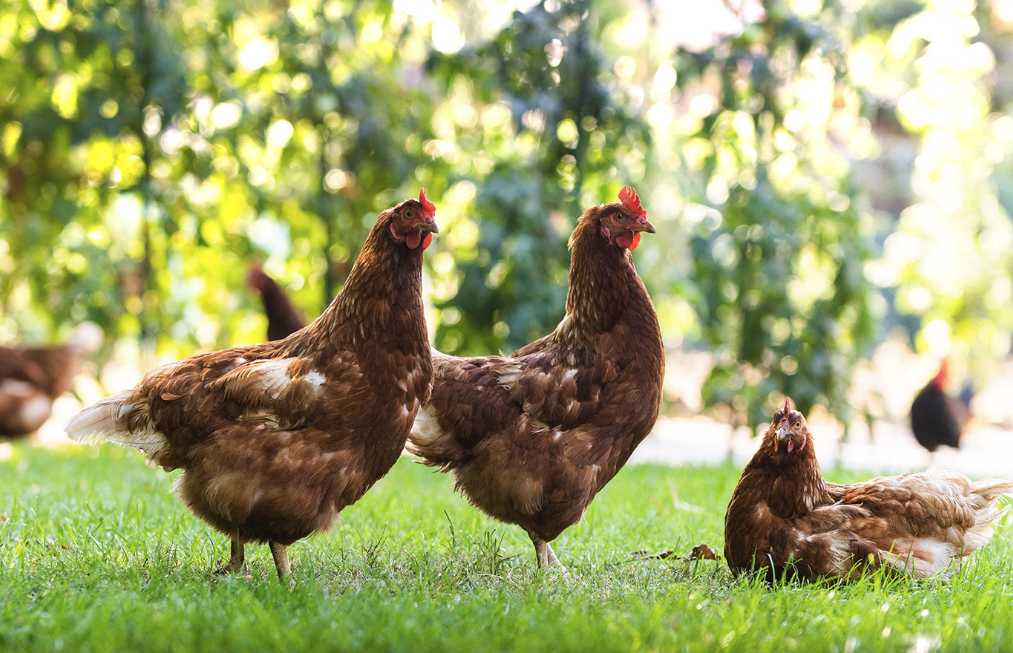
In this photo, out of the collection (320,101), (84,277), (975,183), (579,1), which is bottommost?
(84,277)

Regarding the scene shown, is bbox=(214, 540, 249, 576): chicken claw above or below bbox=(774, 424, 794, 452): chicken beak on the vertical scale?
below

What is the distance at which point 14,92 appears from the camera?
22.0ft

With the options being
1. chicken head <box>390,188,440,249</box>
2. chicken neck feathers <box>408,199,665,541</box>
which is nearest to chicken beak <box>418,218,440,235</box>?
chicken head <box>390,188,440,249</box>

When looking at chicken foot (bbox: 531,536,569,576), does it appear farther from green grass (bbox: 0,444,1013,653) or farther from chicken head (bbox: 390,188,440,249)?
chicken head (bbox: 390,188,440,249)

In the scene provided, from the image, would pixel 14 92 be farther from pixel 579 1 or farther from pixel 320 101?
pixel 579 1

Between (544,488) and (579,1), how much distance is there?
425 cm

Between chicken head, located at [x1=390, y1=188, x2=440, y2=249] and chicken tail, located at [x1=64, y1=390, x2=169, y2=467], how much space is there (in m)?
1.16

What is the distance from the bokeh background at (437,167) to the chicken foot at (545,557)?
7.83ft

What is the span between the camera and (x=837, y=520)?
3117 millimetres

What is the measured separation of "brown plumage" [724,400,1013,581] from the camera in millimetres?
3043

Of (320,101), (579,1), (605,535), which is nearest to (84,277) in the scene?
(320,101)

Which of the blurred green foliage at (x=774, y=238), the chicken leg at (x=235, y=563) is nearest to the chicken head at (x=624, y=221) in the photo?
the chicken leg at (x=235, y=563)

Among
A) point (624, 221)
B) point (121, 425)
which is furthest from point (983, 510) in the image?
point (121, 425)

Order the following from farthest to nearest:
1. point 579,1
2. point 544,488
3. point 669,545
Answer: point 579,1 < point 669,545 < point 544,488
